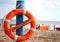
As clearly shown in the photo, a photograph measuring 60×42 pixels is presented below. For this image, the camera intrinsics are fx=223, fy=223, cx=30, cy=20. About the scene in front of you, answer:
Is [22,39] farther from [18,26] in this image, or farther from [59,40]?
[59,40]

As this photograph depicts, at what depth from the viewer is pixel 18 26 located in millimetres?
5566

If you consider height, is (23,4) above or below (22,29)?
above

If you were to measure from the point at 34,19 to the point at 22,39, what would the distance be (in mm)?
605

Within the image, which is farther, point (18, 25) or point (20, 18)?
point (20, 18)


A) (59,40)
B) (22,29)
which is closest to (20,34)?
(22,29)

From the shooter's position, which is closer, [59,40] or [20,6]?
[20,6]

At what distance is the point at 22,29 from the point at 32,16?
0.42 meters

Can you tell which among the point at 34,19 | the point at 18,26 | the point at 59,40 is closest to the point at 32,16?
the point at 34,19

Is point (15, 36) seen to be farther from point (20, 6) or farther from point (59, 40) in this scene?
point (59, 40)

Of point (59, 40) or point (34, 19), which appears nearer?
point (34, 19)

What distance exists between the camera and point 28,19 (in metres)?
5.75

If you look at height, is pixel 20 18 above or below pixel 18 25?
above

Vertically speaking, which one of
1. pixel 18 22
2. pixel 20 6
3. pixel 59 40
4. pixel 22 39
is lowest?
pixel 59 40

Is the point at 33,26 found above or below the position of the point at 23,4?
below
